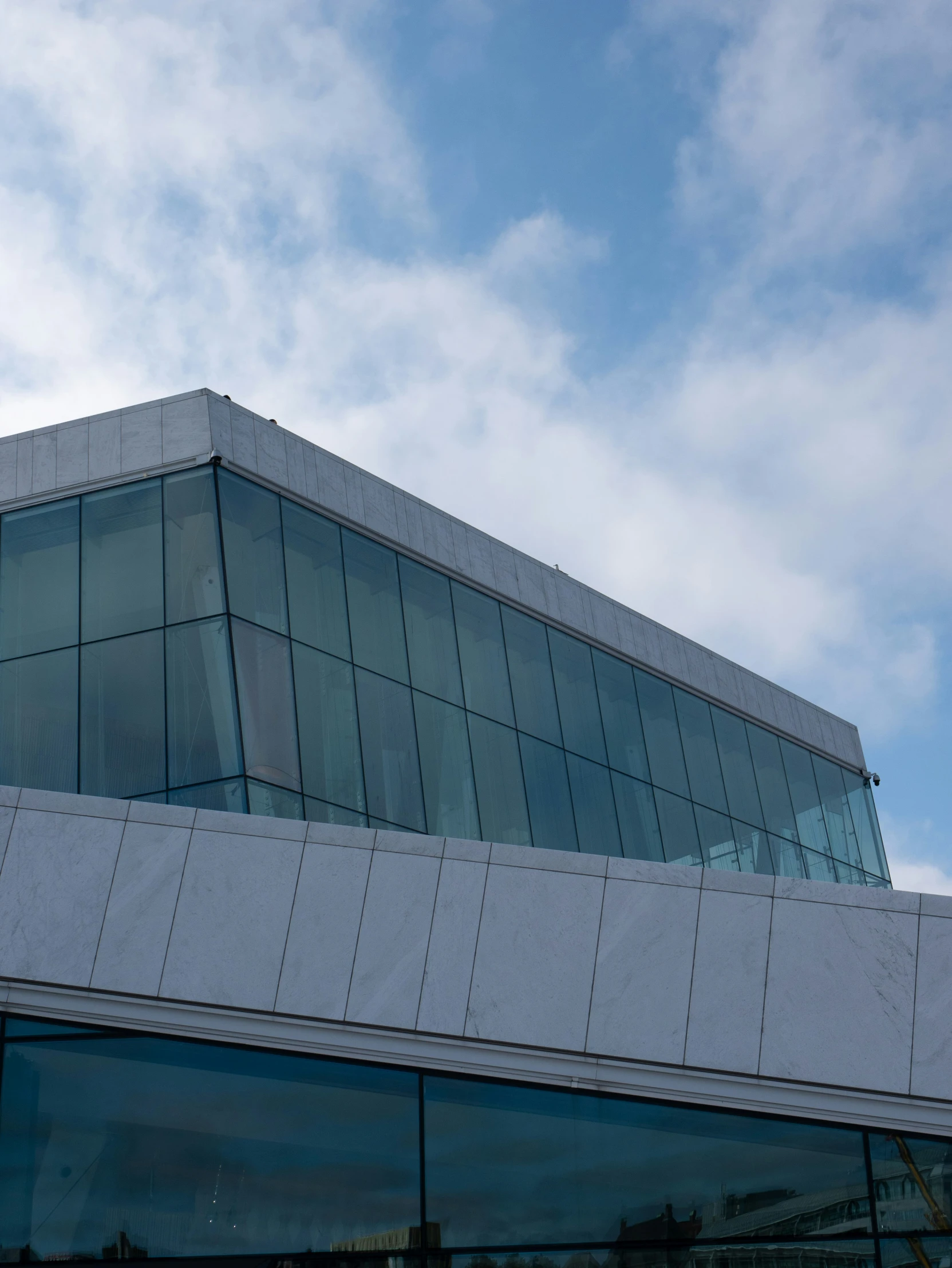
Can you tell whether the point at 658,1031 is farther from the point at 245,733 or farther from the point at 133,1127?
the point at 245,733

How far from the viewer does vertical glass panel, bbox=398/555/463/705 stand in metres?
24.8

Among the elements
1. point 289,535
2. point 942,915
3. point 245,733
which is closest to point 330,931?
point 942,915

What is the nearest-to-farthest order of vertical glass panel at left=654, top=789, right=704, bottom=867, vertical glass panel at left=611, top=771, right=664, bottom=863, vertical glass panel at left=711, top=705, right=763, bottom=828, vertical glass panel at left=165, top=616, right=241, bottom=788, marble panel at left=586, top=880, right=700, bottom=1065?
1. marble panel at left=586, top=880, right=700, bottom=1065
2. vertical glass panel at left=165, top=616, right=241, bottom=788
3. vertical glass panel at left=611, top=771, right=664, bottom=863
4. vertical glass panel at left=654, top=789, right=704, bottom=867
5. vertical glass panel at left=711, top=705, right=763, bottom=828

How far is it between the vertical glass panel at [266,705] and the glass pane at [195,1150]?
8.18m

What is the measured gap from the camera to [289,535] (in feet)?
76.9

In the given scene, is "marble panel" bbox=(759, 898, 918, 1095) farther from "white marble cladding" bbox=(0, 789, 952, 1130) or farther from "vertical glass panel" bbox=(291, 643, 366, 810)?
"vertical glass panel" bbox=(291, 643, 366, 810)

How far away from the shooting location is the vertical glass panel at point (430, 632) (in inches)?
978

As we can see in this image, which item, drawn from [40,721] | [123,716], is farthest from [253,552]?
[40,721]

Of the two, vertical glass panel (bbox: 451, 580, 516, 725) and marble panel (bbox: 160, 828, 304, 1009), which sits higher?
vertical glass panel (bbox: 451, 580, 516, 725)

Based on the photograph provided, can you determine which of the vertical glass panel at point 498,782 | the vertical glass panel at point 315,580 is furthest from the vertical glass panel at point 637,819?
the vertical glass panel at point 315,580

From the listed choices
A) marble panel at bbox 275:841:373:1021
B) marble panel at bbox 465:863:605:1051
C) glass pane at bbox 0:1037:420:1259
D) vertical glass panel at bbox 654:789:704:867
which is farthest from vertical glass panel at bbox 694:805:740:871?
glass pane at bbox 0:1037:420:1259

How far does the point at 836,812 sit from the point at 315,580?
17.7 metres

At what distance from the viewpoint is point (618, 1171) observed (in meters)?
12.4

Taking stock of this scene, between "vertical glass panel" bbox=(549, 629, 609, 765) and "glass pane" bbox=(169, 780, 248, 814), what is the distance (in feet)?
28.4
